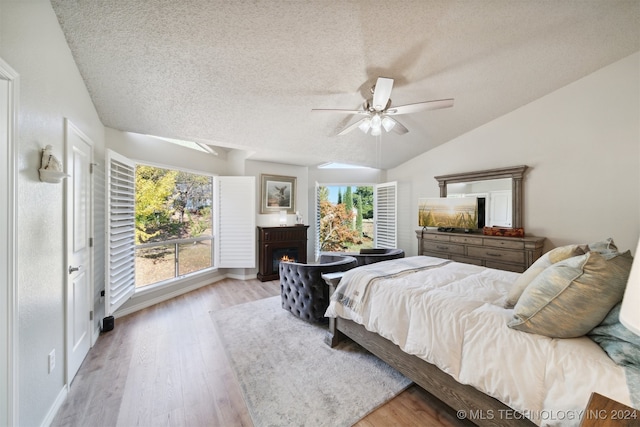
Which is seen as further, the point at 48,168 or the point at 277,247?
the point at 277,247

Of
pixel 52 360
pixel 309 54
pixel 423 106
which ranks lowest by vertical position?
pixel 52 360

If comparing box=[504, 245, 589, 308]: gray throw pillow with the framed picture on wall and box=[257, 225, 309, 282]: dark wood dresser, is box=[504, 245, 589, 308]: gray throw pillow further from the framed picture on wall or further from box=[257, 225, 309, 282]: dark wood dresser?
the framed picture on wall

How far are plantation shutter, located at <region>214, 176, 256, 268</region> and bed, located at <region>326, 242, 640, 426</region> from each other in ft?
9.40

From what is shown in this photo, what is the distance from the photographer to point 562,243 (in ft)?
10.5

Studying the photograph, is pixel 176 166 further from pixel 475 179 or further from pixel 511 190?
pixel 511 190

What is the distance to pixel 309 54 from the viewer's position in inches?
87.6

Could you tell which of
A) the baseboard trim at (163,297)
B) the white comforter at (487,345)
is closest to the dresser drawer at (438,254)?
the white comforter at (487,345)

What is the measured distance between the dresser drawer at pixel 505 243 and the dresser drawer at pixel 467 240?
8cm

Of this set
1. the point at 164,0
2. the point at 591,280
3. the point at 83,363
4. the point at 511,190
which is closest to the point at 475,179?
the point at 511,190

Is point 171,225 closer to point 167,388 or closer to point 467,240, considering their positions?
point 167,388

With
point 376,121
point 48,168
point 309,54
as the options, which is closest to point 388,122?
point 376,121

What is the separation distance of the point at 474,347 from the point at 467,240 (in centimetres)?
282

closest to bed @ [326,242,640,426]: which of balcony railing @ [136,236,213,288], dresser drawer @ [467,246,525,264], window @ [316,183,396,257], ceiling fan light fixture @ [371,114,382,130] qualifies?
dresser drawer @ [467,246,525,264]

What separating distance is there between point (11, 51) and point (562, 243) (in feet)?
17.9
